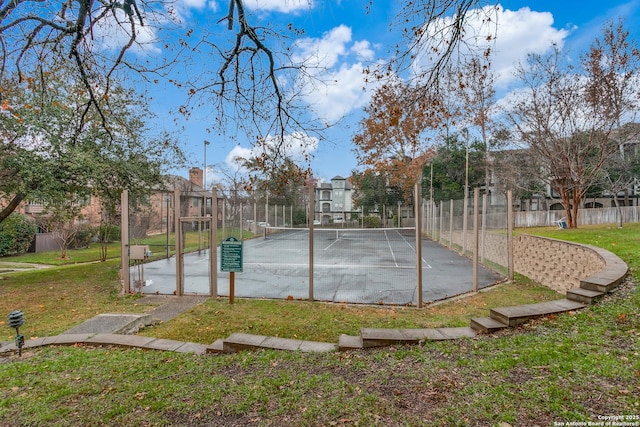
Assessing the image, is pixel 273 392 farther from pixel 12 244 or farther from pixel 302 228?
pixel 12 244

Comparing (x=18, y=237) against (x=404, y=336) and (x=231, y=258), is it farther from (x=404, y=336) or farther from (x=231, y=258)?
(x=404, y=336)

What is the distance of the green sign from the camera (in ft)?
21.2

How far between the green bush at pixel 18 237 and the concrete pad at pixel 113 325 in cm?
1656

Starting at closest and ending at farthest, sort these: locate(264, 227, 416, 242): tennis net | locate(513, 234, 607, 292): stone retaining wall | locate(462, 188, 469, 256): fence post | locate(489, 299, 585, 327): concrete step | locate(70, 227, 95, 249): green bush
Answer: locate(489, 299, 585, 327): concrete step → locate(513, 234, 607, 292): stone retaining wall → locate(264, 227, 416, 242): tennis net → locate(462, 188, 469, 256): fence post → locate(70, 227, 95, 249): green bush

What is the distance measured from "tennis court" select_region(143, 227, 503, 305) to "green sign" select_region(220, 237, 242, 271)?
58 cm

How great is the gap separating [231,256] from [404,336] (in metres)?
3.90

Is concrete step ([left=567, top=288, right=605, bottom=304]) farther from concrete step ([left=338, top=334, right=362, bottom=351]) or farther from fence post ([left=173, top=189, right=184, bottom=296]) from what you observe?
fence post ([left=173, top=189, right=184, bottom=296])

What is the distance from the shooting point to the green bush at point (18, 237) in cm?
1745

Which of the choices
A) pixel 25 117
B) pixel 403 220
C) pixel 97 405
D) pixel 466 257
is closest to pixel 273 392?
pixel 97 405

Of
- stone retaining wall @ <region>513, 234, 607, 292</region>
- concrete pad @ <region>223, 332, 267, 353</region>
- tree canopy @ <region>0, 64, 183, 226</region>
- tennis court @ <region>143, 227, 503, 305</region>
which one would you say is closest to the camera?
concrete pad @ <region>223, 332, 267, 353</region>

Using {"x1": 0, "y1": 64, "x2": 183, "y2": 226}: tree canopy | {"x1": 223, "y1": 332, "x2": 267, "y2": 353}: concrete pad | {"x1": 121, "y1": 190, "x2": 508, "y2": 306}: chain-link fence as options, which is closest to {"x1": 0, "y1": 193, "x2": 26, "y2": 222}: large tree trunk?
{"x1": 0, "y1": 64, "x2": 183, "y2": 226}: tree canopy

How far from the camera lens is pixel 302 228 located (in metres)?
7.45

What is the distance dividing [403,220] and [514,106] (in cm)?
1187

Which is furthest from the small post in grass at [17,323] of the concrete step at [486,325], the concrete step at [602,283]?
the concrete step at [602,283]
